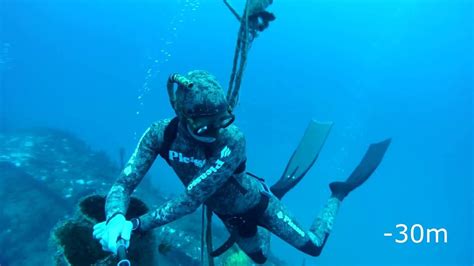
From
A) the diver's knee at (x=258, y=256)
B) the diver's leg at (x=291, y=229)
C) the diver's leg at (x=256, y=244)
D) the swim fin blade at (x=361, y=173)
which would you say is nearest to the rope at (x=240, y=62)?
the diver's leg at (x=291, y=229)

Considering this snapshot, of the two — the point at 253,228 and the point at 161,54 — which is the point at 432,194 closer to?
the point at 253,228

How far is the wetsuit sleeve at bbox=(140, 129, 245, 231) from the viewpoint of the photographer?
3.23m

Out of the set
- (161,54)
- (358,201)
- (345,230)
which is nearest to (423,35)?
(358,201)

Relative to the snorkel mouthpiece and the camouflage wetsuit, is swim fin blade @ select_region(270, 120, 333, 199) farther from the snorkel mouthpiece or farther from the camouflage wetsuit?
the snorkel mouthpiece

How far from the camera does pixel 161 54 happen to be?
535ft

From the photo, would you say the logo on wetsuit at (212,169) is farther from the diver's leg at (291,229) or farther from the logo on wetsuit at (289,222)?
the logo on wetsuit at (289,222)

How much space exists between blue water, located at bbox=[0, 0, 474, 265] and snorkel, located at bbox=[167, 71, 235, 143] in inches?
1106

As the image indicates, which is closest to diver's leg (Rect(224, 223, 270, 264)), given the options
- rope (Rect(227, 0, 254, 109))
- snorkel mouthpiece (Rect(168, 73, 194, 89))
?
rope (Rect(227, 0, 254, 109))

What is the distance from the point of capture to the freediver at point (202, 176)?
2.94 m

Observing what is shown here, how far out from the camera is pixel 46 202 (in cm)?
1307

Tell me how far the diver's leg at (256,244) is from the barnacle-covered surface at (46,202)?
1417 mm

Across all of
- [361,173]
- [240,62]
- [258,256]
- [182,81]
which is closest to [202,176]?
[182,81]

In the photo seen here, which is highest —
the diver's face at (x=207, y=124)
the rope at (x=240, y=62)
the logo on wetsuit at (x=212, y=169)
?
the rope at (x=240, y=62)

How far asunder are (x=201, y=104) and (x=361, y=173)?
520 centimetres
